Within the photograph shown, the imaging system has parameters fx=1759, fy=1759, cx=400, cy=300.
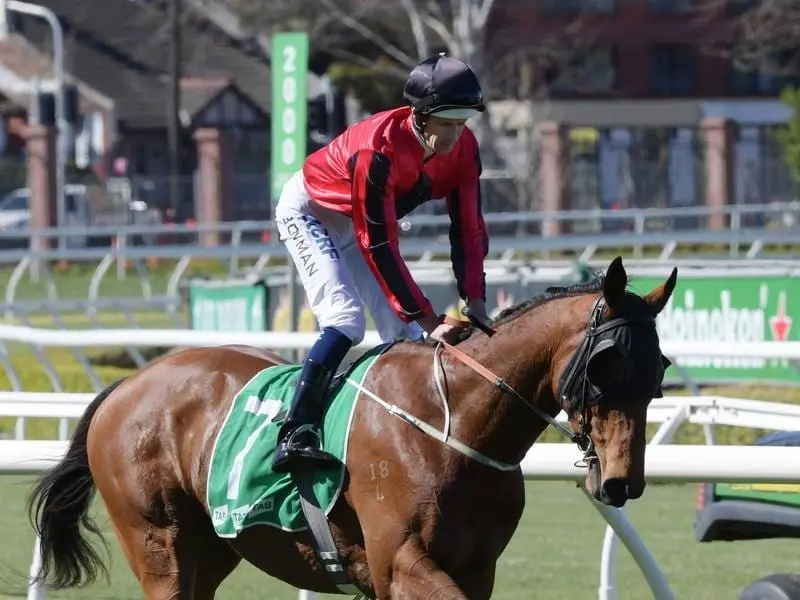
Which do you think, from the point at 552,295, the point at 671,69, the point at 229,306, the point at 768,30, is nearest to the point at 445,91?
the point at 552,295

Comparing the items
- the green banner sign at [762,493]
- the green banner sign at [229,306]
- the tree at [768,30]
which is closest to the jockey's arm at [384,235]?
the green banner sign at [762,493]

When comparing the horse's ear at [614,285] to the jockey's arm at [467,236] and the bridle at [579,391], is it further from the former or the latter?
the jockey's arm at [467,236]

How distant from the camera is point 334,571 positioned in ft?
Result: 14.1

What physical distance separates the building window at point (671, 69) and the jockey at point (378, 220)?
130 ft

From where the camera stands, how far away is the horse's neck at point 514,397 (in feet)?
13.4

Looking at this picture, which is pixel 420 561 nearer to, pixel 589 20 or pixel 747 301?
pixel 747 301

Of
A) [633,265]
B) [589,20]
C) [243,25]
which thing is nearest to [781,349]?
[633,265]

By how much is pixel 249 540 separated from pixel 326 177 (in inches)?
37.8

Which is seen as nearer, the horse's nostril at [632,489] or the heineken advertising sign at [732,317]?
the horse's nostril at [632,489]

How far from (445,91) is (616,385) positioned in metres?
Answer: 0.89

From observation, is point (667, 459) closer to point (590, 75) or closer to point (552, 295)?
point (552, 295)

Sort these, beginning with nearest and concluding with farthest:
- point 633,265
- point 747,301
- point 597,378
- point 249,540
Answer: point 597,378
point 249,540
point 747,301
point 633,265

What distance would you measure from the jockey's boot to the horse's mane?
461mm

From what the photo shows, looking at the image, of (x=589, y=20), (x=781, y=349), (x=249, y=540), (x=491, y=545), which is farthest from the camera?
(x=589, y=20)
